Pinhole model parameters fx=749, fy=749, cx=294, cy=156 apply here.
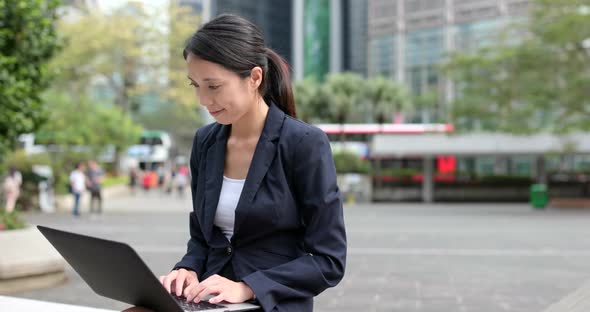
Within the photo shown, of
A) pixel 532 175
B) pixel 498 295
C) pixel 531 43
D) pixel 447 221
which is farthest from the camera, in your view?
pixel 532 175

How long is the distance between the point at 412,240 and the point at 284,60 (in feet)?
43.6

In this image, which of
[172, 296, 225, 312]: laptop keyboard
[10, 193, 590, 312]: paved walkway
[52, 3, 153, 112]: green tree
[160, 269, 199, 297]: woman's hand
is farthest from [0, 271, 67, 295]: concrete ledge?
[52, 3, 153, 112]: green tree

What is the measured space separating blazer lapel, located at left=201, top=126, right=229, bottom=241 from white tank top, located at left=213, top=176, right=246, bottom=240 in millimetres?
16

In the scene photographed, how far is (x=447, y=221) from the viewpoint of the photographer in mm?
21906

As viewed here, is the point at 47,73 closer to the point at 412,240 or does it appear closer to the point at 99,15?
the point at 412,240

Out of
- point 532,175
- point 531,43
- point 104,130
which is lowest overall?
point 532,175

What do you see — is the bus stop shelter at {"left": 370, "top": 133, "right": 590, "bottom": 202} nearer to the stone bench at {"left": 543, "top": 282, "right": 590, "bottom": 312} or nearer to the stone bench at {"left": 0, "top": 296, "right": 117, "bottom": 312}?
the stone bench at {"left": 543, "top": 282, "right": 590, "bottom": 312}

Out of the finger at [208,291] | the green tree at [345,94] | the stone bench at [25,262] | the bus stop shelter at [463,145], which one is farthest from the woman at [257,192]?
the green tree at [345,94]

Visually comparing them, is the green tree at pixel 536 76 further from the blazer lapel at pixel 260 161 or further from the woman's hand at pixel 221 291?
the woman's hand at pixel 221 291

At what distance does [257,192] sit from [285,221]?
0.12 metres

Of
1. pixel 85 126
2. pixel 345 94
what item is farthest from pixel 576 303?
pixel 345 94

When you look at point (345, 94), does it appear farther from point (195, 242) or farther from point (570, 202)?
point (195, 242)

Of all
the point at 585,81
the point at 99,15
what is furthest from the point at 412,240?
the point at 99,15

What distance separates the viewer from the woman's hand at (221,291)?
2.04 meters
